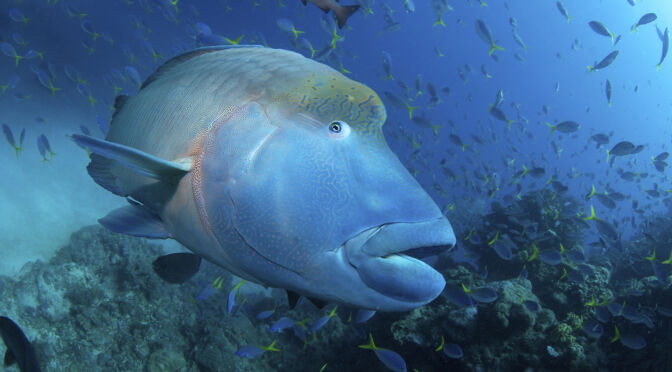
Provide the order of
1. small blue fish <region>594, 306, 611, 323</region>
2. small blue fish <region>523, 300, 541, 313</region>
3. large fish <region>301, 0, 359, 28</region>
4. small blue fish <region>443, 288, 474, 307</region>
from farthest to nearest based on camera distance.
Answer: large fish <region>301, 0, 359, 28</region> → small blue fish <region>594, 306, 611, 323</region> → small blue fish <region>523, 300, 541, 313</region> → small blue fish <region>443, 288, 474, 307</region>

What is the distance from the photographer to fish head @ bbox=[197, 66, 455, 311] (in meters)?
0.92

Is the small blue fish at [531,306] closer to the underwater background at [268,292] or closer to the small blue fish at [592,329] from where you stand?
the underwater background at [268,292]

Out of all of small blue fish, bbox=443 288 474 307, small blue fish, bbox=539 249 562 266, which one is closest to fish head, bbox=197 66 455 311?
small blue fish, bbox=443 288 474 307

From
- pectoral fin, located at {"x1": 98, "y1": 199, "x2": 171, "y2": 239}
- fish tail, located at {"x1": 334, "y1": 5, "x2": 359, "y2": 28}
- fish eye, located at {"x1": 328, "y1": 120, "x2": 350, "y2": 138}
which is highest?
fish eye, located at {"x1": 328, "y1": 120, "x2": 350, "y2": 138}

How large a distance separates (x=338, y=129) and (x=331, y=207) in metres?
0.26

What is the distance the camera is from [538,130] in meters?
82.1

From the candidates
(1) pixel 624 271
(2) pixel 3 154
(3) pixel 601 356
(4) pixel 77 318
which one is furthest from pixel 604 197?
(2) pixel 3 154

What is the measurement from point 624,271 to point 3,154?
20.7 meters

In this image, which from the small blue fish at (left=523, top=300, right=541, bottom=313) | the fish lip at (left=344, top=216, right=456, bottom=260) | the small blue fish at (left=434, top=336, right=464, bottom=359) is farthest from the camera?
the small blue fish at (left=523, top=300, right=541, bottom=313)

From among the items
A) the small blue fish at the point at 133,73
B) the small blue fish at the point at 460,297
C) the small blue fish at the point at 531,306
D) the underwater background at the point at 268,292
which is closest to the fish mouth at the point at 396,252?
the underwater background at the point at 268,292

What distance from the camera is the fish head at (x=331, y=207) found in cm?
92

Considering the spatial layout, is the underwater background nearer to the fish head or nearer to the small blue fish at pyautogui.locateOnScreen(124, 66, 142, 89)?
the small blue fish at pyautogui.locateOnScreen(124, 66, 142, 89)

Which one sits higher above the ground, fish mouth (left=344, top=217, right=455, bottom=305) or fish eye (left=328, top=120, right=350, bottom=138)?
fish eye (left=328, top=120, right=350, bottom=138)

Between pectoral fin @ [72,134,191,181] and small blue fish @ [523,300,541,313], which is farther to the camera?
small blue fish @ [523,300,541,313]
